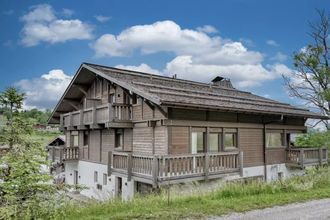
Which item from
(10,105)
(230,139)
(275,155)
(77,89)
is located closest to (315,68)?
(275,155)

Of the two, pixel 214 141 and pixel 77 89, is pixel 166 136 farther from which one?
pixel 77 89

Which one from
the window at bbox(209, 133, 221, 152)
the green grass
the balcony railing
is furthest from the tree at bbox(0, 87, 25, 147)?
the balcony railing

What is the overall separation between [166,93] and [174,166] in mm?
3696

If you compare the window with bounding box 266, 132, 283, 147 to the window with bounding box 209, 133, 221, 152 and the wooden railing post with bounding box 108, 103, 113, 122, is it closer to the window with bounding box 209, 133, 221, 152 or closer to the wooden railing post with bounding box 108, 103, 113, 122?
the window with bounding box 209, 133, 221, 152

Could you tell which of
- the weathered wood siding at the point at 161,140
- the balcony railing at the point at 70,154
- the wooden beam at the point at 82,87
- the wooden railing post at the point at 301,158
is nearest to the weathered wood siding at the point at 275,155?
the wooden railing post at the point at 301,158

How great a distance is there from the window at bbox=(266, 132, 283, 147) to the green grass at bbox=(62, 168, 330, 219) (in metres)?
7.44

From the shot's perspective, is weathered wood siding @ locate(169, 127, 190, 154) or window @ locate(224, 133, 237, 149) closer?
weathered wood siding @ locate(169, 127, 190, 154)

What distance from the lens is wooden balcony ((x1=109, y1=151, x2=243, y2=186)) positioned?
41.4 feet

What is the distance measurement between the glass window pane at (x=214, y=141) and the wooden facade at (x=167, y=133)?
0.05m

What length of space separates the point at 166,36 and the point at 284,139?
36.4 ft

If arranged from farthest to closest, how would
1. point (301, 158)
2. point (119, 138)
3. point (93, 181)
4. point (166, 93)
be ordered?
point (93, 181), point (301, 158), point (119, 138), point (166, 93)

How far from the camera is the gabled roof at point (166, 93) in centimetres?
1408

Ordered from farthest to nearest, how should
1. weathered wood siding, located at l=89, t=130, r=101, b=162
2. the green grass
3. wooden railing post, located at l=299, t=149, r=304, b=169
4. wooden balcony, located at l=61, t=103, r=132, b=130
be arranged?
weathered wood siding, located at l=89, t=130, r=101, b=162
wooden railing post, located at l=299, t=149, r=304, b=169
wooden balcony, located at l=61, t=103, r=132, b=130
the green grass

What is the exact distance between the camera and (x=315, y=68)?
2762 centimetres
